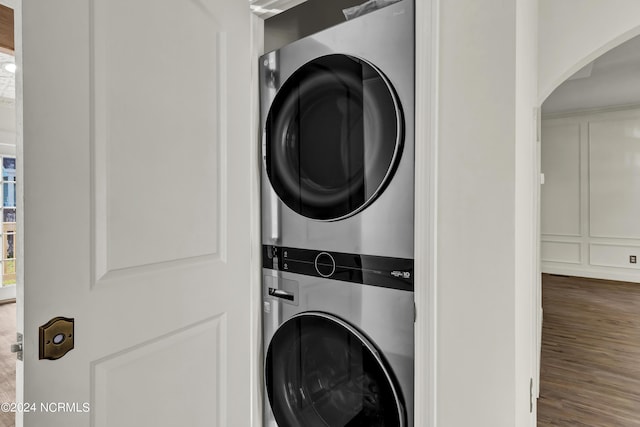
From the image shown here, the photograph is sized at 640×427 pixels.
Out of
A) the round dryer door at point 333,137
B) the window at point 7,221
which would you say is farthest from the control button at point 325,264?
the window at point 7,221

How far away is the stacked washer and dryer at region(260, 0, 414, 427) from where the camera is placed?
97 centimetres

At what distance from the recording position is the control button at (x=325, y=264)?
1.13 m

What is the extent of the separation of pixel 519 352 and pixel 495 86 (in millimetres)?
657

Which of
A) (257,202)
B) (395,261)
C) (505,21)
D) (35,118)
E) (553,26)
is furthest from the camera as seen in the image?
(553,26)

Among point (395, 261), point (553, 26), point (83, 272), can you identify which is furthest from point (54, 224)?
point (553, 26)

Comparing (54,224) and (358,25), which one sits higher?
(358,25)

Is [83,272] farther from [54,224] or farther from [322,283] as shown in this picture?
[322,283]

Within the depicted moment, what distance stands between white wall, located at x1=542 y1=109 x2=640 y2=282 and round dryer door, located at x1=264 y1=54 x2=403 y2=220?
6.25 meters

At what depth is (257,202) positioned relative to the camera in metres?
1.31

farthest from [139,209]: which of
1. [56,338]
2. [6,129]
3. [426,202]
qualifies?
[6,129]

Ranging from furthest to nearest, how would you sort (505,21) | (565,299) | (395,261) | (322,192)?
(565,299), (322,192), (395,261), (505,21)

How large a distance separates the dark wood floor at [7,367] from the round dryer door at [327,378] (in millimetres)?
1761

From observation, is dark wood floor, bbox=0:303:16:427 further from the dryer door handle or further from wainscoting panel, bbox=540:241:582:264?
wainscoting panel, bbox=540:241:582:264

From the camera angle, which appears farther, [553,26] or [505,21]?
[553,26]
